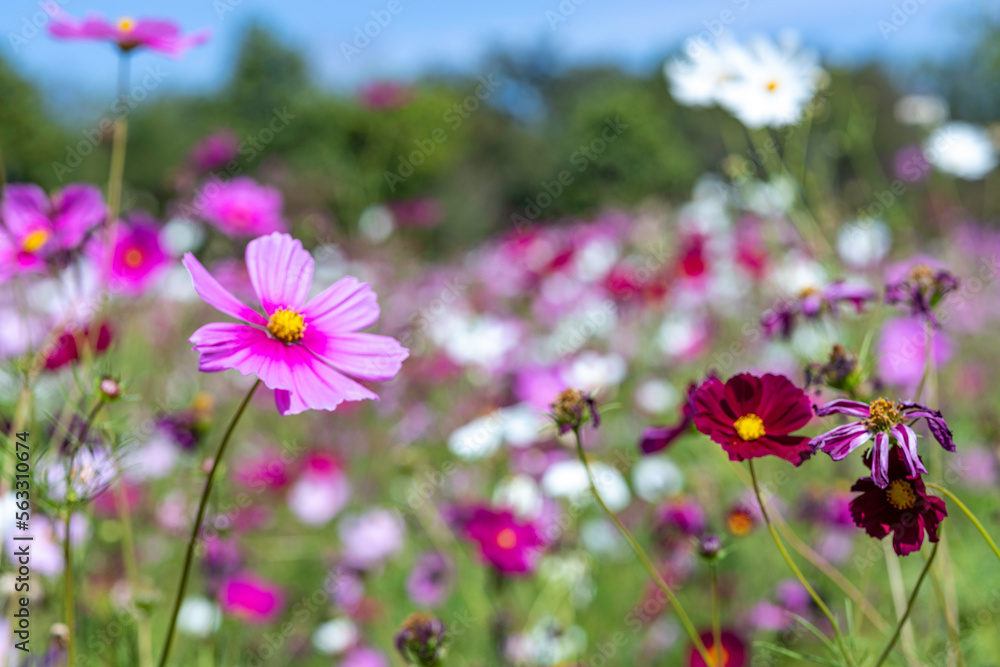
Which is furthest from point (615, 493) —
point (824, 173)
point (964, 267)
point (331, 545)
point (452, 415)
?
point (964, 267)

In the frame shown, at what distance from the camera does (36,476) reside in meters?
0.73

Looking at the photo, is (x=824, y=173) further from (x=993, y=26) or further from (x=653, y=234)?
(x=993, y=26)

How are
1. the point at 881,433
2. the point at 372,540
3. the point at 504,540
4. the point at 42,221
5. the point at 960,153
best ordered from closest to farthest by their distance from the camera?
the point at 881,433, the point at 42,221, the point at 504,540, the point at 372,540, the point at 960,153

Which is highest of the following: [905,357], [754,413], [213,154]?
[213,154]

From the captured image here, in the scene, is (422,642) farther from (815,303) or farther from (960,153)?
(960,153)

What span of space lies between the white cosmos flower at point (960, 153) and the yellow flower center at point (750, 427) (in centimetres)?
168

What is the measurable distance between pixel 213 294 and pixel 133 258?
71cm

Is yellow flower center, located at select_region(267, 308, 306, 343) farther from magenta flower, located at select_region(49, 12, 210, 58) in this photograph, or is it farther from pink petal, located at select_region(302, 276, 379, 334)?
magenta flower, located at select_region(49, 12, 210, 58)

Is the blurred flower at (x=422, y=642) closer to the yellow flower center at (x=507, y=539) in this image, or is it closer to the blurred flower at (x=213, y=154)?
the yellow flower center at (x=507, y=539)

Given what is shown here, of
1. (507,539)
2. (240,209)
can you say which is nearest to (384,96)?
(240,209)

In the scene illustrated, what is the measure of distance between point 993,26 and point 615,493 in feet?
37.1

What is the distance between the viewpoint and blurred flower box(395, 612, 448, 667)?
700 mm

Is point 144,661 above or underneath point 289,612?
underneath

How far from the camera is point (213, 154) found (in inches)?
66.2
